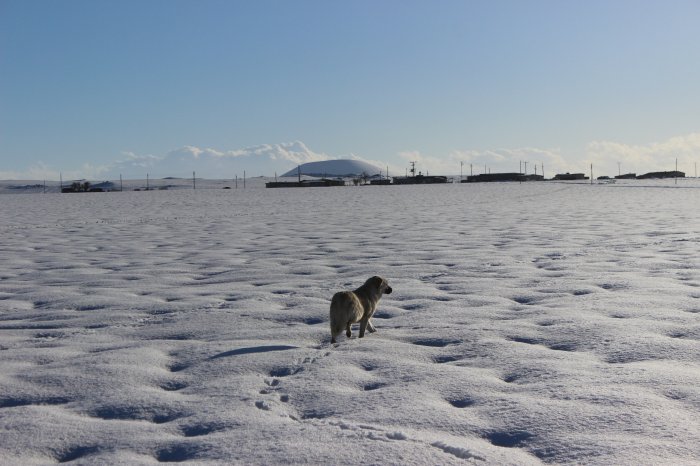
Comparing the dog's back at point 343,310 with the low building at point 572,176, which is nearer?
the dog's back at point 343,310

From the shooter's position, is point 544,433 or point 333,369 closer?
point 544,433

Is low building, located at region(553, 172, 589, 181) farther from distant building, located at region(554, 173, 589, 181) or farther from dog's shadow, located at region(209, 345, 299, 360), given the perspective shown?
dog's shadow, located at region(209, 345, 299, 360)

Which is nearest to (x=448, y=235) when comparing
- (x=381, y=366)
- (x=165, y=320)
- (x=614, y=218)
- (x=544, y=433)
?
(x=614, y=218)

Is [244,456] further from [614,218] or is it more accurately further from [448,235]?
[614,218]

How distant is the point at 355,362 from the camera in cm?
448

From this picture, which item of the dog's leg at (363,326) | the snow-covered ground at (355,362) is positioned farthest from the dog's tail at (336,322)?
the dog's leg at (363,326)

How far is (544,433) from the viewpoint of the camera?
3.12 meters

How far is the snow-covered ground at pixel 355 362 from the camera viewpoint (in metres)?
3.07

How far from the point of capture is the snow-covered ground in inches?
121

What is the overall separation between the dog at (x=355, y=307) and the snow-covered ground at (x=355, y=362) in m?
0.14

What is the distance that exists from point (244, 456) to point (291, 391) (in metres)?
0.95

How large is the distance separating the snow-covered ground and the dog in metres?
0.14

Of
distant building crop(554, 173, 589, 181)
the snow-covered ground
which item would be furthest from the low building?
the snow-covered ground

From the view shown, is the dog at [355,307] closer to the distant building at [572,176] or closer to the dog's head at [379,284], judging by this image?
the dog's head at [379,284]
